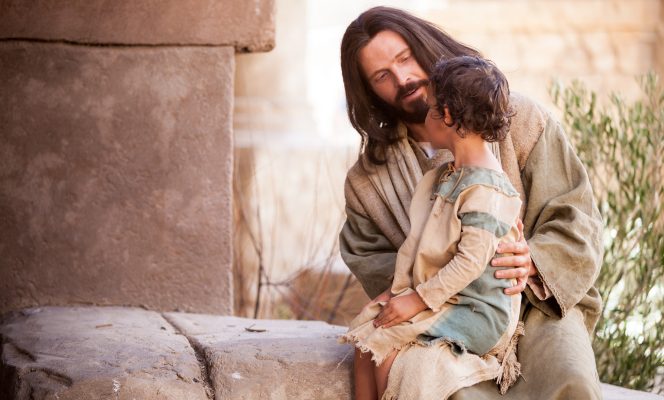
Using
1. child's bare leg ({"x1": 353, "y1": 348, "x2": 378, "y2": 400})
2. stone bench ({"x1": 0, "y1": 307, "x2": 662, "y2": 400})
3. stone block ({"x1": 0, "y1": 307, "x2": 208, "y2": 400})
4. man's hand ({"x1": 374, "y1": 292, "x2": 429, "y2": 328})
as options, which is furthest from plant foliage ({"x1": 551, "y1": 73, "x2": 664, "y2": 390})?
stone block ({"x1": 0, "y1": 307, "x2": 208, "y2": 400})

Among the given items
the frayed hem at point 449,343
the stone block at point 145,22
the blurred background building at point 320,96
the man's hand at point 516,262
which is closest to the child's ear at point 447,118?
the man's hand at point 516,262

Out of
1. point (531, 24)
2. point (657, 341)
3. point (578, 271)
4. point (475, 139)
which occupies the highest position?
point (531, 24)

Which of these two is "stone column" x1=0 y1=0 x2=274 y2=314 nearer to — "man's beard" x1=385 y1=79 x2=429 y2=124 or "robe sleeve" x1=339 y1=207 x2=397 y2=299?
"robe sleeve" x1=339 y1=207 x2=397 y2=299

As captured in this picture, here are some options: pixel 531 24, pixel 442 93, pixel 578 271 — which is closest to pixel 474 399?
pixel 578 271

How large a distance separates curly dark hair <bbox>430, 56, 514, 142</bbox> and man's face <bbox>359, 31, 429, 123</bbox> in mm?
567

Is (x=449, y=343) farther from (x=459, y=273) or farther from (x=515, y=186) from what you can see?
(x=515, y=186)

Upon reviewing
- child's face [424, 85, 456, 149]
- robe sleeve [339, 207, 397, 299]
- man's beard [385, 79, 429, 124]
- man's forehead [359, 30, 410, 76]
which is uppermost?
man's forehead [359, 30, 410, 76]

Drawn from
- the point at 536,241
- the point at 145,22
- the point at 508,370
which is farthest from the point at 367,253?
the point at 145,22

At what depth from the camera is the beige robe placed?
3006 mm

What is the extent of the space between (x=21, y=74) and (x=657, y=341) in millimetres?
3084

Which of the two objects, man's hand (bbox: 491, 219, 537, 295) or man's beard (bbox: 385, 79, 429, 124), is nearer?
man's hand (bbox: 491, 219, 537, 295)

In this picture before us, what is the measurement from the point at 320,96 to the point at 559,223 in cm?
937

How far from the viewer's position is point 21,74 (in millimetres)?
4250

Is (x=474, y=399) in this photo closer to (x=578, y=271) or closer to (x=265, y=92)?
(x=578, y=271)
